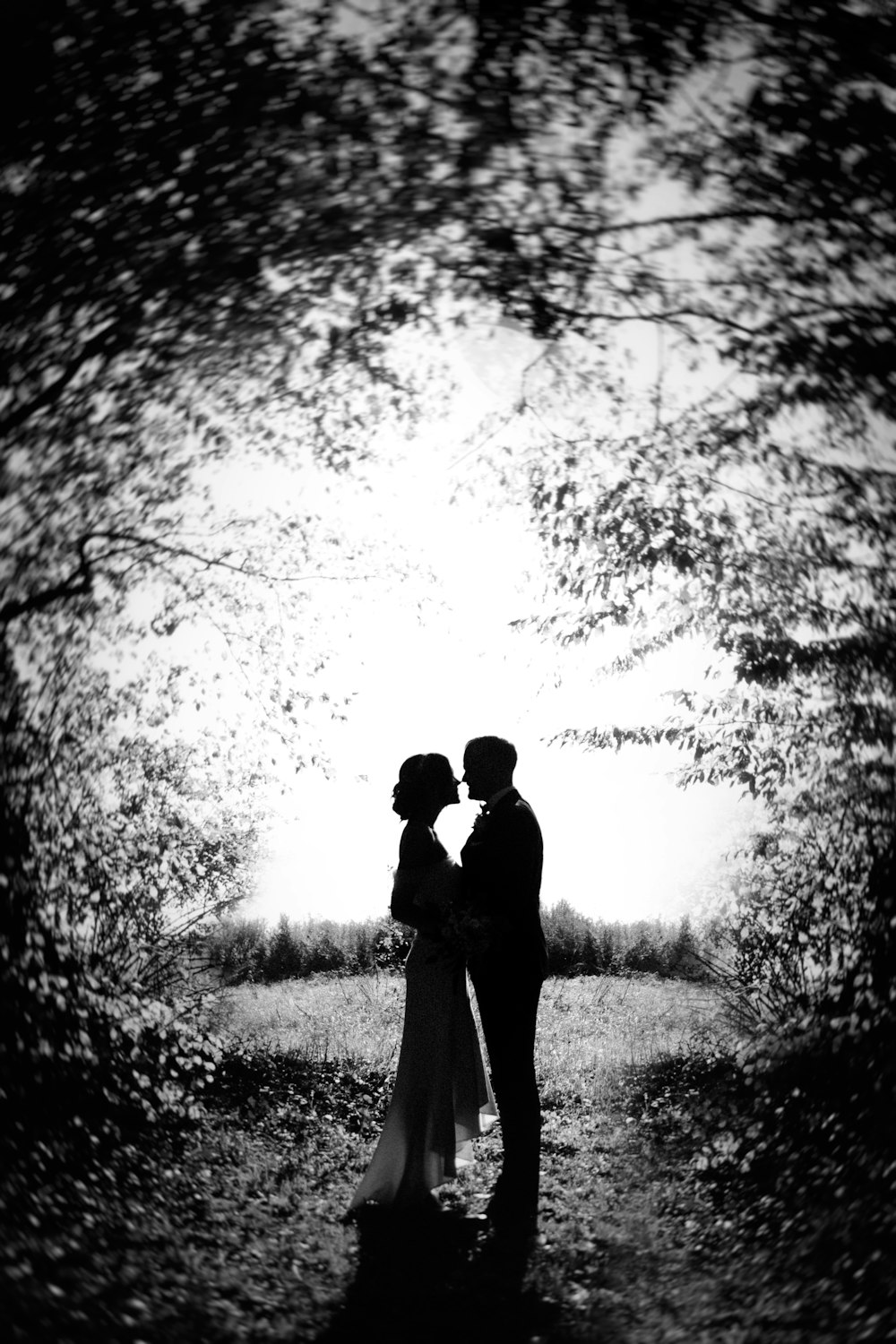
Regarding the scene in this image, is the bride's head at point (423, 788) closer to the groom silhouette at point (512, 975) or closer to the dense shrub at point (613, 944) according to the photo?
the groom silhouette at point (512, 975)

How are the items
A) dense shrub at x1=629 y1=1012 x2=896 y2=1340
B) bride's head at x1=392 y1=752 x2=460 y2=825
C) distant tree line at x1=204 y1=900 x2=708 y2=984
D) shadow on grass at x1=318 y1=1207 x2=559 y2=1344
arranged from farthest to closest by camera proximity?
1. distant tree line at x1=204 y1=900 x2=708 y2=984
2. bride's head at x1=392 y1=752 x2=460 y2=825
3. dense shrub at x1=629 y1=1012 x2=896 y2=1340
4. shadow on grass at x1=318 y1=1207 x2=559 y2=1344

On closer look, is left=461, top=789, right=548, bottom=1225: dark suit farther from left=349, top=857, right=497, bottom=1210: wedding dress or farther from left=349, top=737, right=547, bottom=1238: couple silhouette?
left=349, top=857, right=497, bottom=1210: wedding dress

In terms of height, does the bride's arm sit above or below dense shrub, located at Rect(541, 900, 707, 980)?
above

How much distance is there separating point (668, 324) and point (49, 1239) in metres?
5.91

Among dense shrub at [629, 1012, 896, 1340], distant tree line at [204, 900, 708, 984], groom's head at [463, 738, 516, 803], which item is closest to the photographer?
dense shrub at [629, 1012, 896, 1340]

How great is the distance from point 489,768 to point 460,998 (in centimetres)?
121

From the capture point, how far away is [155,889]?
23.6 feet

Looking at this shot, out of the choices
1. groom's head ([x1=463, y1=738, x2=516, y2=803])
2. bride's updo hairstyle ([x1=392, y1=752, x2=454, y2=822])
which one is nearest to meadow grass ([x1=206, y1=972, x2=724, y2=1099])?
groom's head ([x1=463, y1=738, x2=516, y2=803])

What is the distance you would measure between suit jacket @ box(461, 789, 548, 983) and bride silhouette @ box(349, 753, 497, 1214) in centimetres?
14

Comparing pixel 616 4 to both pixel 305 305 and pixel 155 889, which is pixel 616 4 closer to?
pixel 305 305

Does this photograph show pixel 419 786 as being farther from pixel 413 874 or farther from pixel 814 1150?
pixel 814 1150

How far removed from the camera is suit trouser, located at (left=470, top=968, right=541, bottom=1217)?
15.8ft

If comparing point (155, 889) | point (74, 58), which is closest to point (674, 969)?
point (155, 889)

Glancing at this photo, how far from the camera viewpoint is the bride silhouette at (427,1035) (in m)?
4.75
